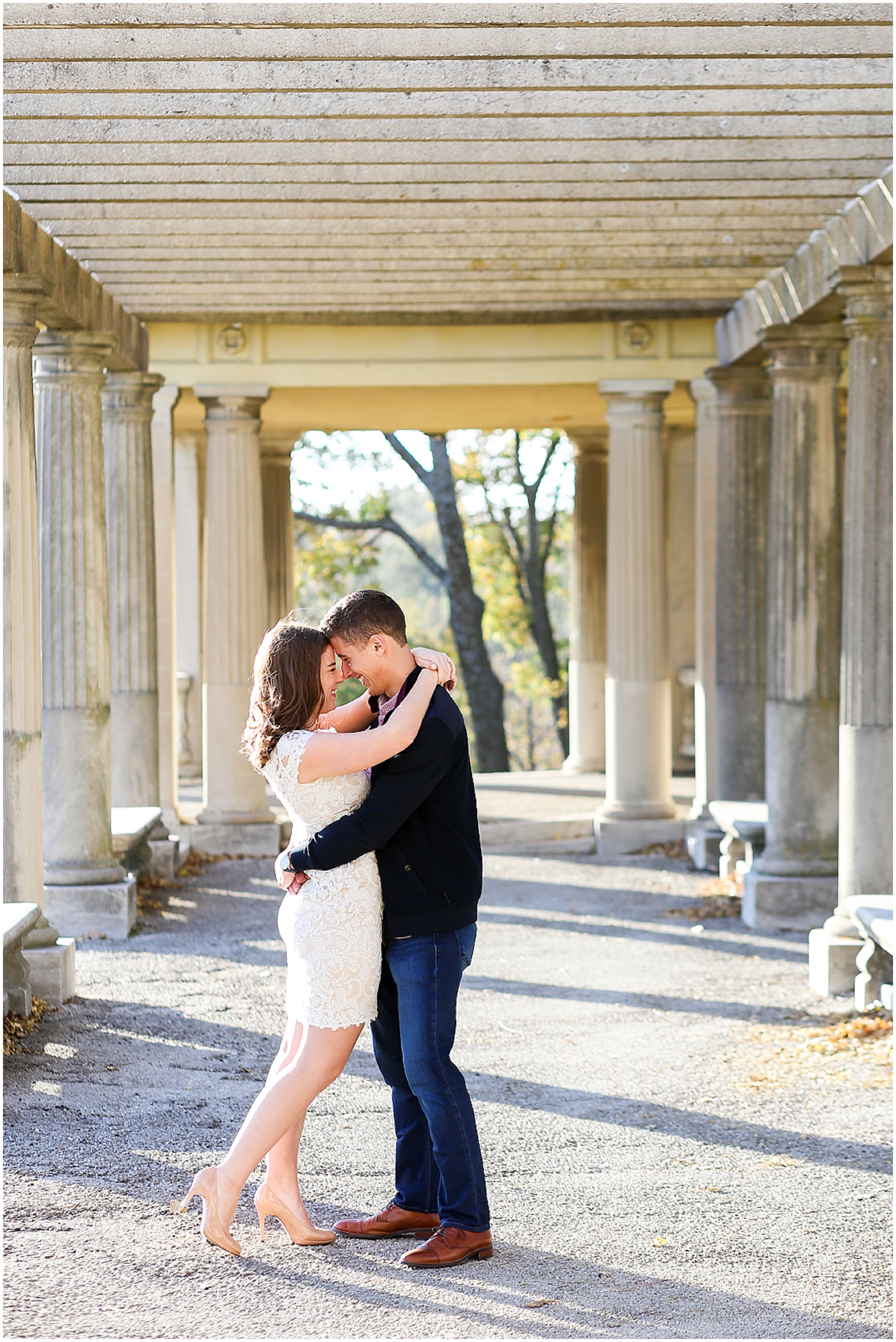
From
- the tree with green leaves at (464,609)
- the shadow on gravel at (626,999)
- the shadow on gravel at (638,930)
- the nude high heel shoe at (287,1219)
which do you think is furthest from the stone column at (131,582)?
the tree with green leaves at (464,609)

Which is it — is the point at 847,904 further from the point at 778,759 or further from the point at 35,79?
the point at 35,79

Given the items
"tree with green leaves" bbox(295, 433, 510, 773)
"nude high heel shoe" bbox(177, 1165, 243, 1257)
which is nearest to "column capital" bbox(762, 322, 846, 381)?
"nude high heel shoe" bbox(177, 1165, 243, 1257)

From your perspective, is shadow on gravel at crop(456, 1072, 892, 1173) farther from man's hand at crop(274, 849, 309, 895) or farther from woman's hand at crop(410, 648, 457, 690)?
woman's hand at crop(410, 648, 457, 690)

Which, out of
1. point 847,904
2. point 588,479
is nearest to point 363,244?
point 847,904

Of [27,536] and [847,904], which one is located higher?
[27,536]

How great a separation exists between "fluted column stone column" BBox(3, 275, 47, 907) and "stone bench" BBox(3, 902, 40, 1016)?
1.25 feet

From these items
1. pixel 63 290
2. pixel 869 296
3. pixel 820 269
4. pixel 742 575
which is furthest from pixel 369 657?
pixel 742 575

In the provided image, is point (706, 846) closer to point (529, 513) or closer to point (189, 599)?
point (189, 599)

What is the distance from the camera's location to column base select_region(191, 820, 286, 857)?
18.8 m

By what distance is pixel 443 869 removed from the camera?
6027mm

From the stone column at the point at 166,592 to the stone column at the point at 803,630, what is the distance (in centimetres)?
814

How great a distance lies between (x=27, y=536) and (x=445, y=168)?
406 centimetres

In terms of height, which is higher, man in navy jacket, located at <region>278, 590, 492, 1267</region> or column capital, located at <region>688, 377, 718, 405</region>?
column capital, located at <region>688, 377, 718, 405</region>

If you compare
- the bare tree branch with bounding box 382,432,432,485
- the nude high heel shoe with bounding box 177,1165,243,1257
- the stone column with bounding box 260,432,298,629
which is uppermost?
the bare tree branch with bounding box 382,432,432,485
